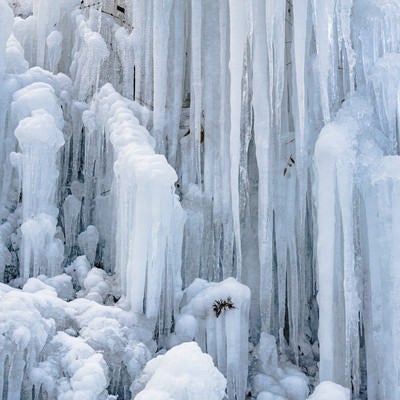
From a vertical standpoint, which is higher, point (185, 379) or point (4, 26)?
point (4, 26)

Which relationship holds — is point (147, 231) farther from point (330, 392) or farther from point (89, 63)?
point (89, 63)

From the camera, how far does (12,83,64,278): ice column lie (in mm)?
7379

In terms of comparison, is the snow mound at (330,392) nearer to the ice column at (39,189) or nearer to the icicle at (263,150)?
the icicle at (263,150)

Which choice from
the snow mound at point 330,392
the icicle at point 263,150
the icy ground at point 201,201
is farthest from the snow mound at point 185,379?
the icicle at point 263,150

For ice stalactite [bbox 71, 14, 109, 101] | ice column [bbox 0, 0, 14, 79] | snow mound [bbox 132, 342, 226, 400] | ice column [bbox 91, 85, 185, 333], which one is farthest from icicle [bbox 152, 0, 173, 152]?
snow mound [bbox 132, 342, 226, 400]

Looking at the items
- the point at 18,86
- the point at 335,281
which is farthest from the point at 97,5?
the point at 335,281

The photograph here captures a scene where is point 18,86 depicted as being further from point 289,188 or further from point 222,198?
point 289,188

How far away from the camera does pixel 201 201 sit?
317 inches

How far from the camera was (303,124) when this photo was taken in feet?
23.6

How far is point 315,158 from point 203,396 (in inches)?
115

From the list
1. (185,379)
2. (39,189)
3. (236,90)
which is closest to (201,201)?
(236,90)

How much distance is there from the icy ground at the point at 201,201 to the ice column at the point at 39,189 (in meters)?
0.02

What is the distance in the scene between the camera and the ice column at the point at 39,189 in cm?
738

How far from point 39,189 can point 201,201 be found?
1762 mm
